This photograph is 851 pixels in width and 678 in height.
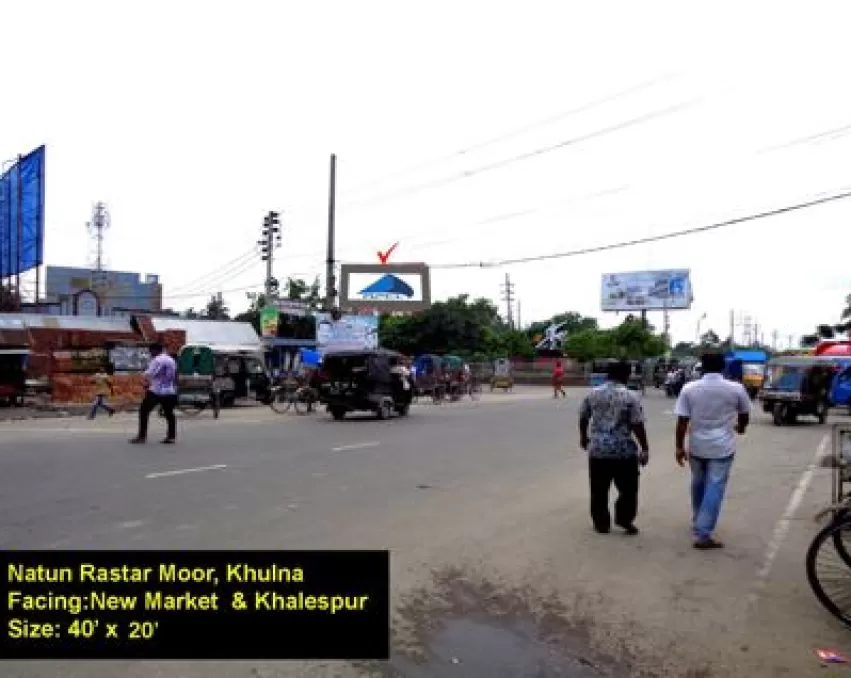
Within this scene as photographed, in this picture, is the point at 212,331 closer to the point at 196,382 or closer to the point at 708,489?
the point at 196,382

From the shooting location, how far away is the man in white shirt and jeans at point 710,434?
7539mm

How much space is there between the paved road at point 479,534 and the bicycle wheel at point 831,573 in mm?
134

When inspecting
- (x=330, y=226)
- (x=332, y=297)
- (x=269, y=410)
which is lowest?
(x=269, y=410)

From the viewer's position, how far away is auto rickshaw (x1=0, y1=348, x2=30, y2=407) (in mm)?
26172

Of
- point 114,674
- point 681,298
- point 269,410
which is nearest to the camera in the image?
point 114,674

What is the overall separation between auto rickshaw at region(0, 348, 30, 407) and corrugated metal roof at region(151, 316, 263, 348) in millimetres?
14480

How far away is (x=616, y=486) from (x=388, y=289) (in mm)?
37898

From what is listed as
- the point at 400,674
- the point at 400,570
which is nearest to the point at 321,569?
the point at 400,674

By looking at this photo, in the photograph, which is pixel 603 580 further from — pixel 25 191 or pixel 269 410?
pixel 25 191

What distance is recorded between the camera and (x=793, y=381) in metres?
23.9

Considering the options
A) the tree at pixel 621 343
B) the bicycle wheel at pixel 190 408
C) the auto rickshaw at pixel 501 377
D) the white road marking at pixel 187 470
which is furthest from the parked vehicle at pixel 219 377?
the tree at pixel 621 343

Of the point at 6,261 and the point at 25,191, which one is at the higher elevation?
the point at 25,191

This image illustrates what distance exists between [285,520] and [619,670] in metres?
4.24

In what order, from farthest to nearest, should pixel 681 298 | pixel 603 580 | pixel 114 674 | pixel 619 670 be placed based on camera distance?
pixel 681 298, pixel 603 580, pixel 619 670, pixel 114 674
